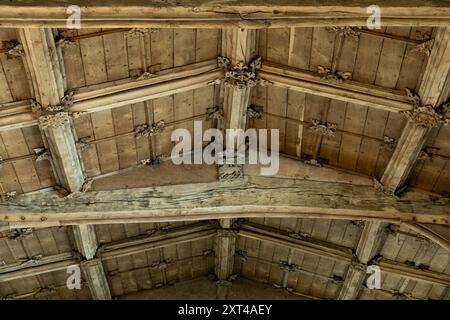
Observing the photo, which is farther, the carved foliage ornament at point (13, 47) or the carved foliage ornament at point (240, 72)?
the carved foliage ornament at point (240, 72)

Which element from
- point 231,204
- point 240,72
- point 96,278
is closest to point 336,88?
point 240,72

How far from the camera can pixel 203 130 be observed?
1033cm

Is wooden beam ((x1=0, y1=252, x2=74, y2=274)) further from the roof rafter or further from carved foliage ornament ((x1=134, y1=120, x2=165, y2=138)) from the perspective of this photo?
carved foliage ornament ((x1=134, y1=120, x2=165, y2=138))

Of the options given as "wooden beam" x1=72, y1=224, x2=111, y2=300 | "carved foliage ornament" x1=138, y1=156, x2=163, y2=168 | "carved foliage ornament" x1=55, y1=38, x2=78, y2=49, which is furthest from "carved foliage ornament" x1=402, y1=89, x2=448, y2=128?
"wooden beam" x1=72, y1=224, x2=111, y2=300

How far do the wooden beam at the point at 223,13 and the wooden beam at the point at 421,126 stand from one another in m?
0.67

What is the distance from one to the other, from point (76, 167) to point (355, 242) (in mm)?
5360

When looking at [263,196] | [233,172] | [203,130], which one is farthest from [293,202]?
[203,130]

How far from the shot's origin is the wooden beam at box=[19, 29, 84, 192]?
7391 millimetres

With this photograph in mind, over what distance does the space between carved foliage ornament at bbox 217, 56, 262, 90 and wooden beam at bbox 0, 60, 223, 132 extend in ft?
0.51

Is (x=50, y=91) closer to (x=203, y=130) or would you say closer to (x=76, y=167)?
(x=76, y=167)

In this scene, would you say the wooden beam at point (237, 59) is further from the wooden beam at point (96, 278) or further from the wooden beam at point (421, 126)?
the wooden beam at point (96, 278)

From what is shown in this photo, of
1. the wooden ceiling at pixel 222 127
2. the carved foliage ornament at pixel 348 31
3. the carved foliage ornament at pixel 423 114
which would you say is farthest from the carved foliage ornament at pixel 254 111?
the carved foliage ornament at pixel 423 114

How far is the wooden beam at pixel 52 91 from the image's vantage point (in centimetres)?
739

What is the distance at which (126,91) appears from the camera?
28.5ft
